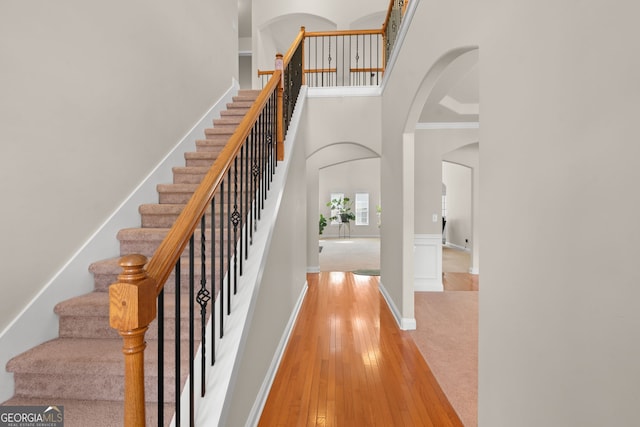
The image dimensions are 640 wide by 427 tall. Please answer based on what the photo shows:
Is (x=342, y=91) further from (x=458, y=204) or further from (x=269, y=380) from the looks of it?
(x=458, y=204)

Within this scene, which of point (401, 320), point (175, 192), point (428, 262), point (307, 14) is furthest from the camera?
point (307, 14)

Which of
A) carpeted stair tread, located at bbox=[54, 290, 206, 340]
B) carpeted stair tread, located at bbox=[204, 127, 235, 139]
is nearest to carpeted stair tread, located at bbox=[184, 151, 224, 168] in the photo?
carpeted stair tread, located at bbox=[204, 127, 235, 139]

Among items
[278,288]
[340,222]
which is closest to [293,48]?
[278,288]

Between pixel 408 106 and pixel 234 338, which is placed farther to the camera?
pixel 408 106

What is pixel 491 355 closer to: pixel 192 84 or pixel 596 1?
pixel 596 1

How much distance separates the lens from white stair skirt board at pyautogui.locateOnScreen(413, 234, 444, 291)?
5656 mm

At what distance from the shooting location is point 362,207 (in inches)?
640

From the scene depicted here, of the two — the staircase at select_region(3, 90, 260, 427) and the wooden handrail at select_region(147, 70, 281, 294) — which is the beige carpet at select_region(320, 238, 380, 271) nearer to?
the staircase at select_region(3, 90, 260, 427)

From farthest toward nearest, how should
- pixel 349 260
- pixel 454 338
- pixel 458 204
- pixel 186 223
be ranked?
pixel 458 204 < pixel 349 260 < pixel 454 338 < pixel 186 223

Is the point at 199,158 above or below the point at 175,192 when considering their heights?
above

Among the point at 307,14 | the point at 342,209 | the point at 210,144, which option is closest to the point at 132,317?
the point at 210,144

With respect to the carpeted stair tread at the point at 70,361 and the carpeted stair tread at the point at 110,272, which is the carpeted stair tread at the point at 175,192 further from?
the carpeted stair tread at the point at 70,361

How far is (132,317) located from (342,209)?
1508 centimetres

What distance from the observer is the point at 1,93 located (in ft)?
6.01
